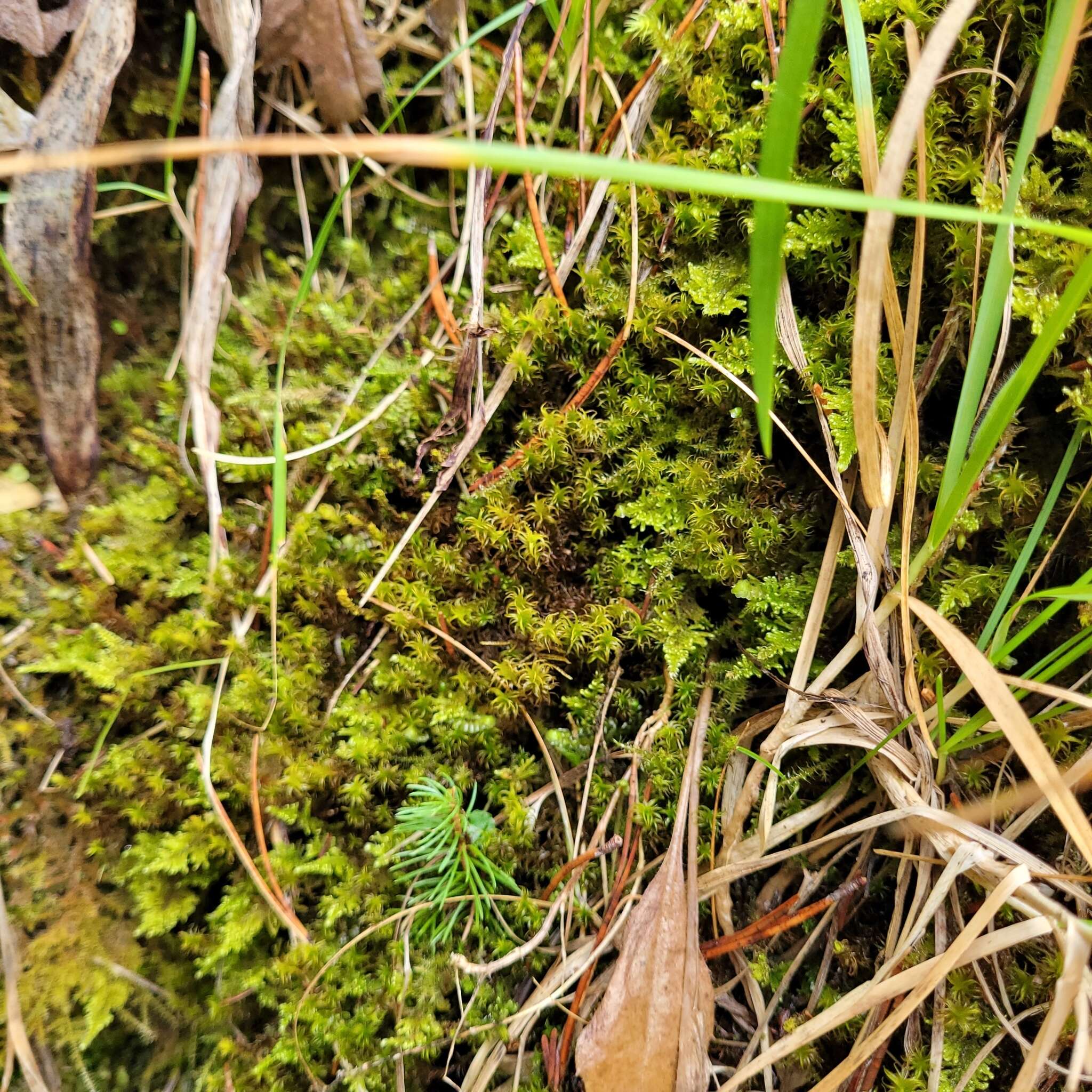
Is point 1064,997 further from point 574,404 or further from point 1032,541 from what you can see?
point 574,404

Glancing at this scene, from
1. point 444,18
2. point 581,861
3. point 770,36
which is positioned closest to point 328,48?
point 444,18

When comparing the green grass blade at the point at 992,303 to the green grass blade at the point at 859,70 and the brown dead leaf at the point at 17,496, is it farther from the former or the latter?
the brown dead leaf at the point at 17,496

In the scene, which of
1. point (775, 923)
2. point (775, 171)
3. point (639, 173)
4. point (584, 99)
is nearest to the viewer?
point (639, 173)

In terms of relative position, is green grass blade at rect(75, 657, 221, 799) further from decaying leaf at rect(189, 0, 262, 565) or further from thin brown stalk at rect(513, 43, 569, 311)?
thin brown stalk at rect(513, 43, 569, 311)

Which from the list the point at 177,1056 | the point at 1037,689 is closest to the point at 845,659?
the point at 1037,689

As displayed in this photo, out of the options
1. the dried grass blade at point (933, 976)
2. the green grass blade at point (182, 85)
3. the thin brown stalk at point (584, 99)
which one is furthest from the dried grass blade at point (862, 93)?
the green grass blade at point (182, 85)

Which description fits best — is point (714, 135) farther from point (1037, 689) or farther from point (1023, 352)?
point (1037, 689)

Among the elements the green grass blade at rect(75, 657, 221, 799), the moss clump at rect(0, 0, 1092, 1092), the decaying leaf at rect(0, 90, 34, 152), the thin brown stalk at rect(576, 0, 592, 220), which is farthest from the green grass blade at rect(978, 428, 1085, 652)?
the decaying leaf at rect(0, 90, 34, 152)
